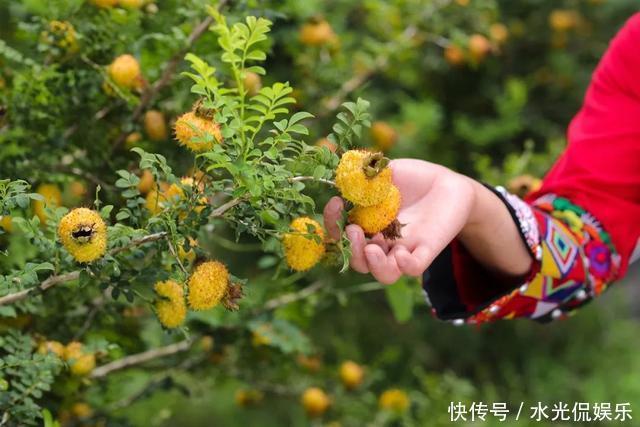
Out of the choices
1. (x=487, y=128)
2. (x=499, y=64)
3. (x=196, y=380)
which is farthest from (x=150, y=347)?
(x=499, y=64)

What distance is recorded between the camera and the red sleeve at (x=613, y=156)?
1329mm

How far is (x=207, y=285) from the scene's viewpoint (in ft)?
2.74

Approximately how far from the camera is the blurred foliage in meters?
0.87

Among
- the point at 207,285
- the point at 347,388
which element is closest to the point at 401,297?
the point at 347,388

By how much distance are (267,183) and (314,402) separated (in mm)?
1070

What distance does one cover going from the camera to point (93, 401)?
1.39m

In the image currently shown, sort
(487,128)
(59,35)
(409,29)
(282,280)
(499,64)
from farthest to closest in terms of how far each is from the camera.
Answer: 1. (499,64)
2. (487,128)
3. (409,29)
4. (282,280)
5. (59,35)

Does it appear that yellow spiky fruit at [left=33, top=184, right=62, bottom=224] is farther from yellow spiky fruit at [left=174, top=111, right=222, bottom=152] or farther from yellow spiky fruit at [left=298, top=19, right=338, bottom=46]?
yellow spiky fruit at [left=298, top=19, right=338, bottom=46]

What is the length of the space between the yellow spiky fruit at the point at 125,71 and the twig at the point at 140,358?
1.31 feet

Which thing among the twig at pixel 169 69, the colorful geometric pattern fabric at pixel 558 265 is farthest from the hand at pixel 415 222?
the twig at pixel 169 69

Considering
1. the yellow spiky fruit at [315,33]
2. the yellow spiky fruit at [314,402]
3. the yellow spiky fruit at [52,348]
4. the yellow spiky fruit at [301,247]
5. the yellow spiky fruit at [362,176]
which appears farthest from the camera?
the yellow spiky fruit at [314,402]

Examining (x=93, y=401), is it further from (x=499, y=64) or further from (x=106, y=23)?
(x=499, y=64)

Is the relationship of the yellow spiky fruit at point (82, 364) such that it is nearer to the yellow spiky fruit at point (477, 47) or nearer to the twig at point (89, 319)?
the twig at point (89, 319)

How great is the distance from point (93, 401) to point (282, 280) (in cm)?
36
